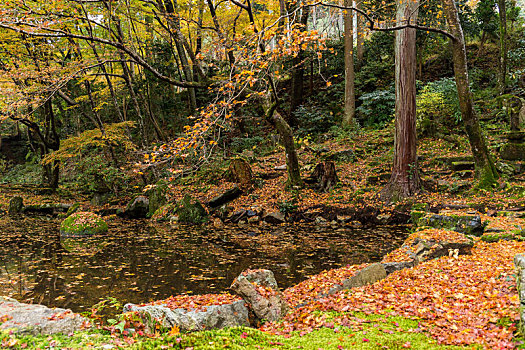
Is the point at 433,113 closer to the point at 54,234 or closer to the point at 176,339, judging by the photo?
the point at 176,339

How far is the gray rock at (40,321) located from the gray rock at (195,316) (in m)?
0.46

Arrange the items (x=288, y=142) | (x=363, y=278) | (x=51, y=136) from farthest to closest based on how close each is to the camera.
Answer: (x=51, y=136) → (x=288, y=142) → (x=363, y=278)

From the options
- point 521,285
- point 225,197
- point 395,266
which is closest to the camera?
point 521,285

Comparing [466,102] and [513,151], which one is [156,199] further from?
[513,151]

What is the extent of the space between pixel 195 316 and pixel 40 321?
4.20 ft

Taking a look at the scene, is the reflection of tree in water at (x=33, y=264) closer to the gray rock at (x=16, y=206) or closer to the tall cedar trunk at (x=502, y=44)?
the gray rock at (x=16, y=206)

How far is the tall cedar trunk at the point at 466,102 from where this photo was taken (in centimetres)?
842

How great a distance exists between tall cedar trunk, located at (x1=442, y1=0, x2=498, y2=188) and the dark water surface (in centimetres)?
314

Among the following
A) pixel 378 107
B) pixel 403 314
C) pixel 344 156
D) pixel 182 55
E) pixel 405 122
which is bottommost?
pixel 403 314

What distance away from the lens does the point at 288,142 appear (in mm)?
11570

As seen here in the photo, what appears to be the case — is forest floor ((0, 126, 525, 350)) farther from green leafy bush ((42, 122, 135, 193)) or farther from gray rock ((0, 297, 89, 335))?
green leafy bush ((42, 122, 135, 193))

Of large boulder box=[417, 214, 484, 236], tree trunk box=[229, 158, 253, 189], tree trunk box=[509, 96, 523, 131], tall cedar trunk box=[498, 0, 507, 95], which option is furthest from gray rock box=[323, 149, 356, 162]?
tall cedar trunk box=[498, 0, 507, 95]

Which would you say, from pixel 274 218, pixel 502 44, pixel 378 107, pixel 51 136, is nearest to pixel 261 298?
pixel 274 218

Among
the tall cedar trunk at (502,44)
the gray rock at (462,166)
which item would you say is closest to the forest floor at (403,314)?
the gray rock at (462,166)
